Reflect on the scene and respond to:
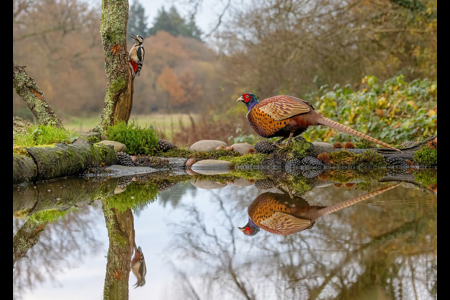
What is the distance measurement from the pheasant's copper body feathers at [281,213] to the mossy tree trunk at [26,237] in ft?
4.25

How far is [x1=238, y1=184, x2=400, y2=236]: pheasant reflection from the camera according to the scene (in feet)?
8.67

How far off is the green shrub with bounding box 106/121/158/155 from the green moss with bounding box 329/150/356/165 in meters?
2.71

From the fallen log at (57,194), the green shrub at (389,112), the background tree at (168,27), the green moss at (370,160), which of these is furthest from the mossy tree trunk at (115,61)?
the background tree at (168,27)

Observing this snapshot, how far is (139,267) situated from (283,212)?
1303 mm

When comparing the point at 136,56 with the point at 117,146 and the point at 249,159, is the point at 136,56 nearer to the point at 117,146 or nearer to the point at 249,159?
the point at 117,146

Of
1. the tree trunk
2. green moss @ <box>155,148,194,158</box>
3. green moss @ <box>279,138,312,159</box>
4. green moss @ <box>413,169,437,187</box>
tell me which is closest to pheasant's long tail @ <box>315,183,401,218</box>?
green moss @ <box>413,169,437,187</box>

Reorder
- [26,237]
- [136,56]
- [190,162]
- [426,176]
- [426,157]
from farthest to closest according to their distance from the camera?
[136,56]
[190,162]
[426,157]
[426,176]
[26,237]

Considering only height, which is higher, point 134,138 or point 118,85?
point 118,85

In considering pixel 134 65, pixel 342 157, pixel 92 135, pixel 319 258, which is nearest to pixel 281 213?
pixel 319 258

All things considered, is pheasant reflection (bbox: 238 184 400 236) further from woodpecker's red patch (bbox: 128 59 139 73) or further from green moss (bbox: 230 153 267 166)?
woodpecker's red patch (bbox: 128 59 139 73)

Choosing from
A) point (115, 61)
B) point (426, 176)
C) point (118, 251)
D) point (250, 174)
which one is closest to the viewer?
point (118, 251)

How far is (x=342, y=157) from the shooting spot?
6.28m

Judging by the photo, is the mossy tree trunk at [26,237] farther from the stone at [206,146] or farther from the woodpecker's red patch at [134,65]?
the woodpecker's red patch at [134,65]

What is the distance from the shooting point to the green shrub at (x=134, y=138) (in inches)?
262
